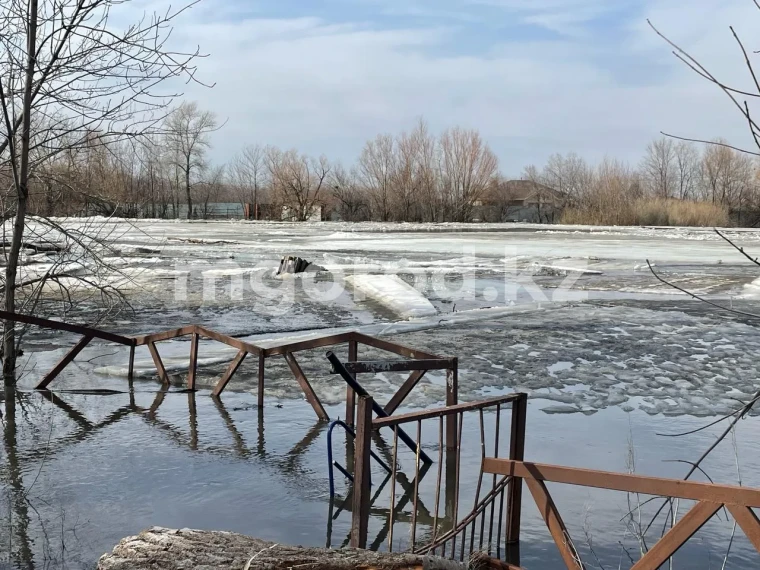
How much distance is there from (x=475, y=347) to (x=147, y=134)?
4878 millimetres

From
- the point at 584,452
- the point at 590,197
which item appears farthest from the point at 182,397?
the point at 590,197

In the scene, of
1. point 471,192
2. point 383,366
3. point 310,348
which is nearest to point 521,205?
point 471,192

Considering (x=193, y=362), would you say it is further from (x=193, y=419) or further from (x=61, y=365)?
(x=61, y=365)

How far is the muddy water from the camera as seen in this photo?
4465 millimetres

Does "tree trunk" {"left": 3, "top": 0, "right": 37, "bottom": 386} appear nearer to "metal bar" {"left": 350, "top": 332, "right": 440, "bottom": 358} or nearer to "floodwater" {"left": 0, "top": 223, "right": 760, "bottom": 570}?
"floodwater" {"left": 0, "top": 223, "right": 760, "bottom": 570}

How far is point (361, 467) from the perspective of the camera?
12.1 ft

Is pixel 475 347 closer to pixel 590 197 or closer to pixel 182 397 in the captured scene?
pixel 182 397

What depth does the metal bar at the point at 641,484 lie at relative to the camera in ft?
9.11

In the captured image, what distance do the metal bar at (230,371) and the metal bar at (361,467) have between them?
372 cm

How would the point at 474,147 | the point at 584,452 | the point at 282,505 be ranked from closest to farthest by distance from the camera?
the point at 282,505 < the point at 584,452 < the point at 474,147

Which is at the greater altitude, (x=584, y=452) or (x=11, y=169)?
(x=11, y=169)

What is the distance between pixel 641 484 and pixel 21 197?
7.19 m

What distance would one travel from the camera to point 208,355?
387 inches

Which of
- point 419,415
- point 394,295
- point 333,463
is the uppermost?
point 419,415
